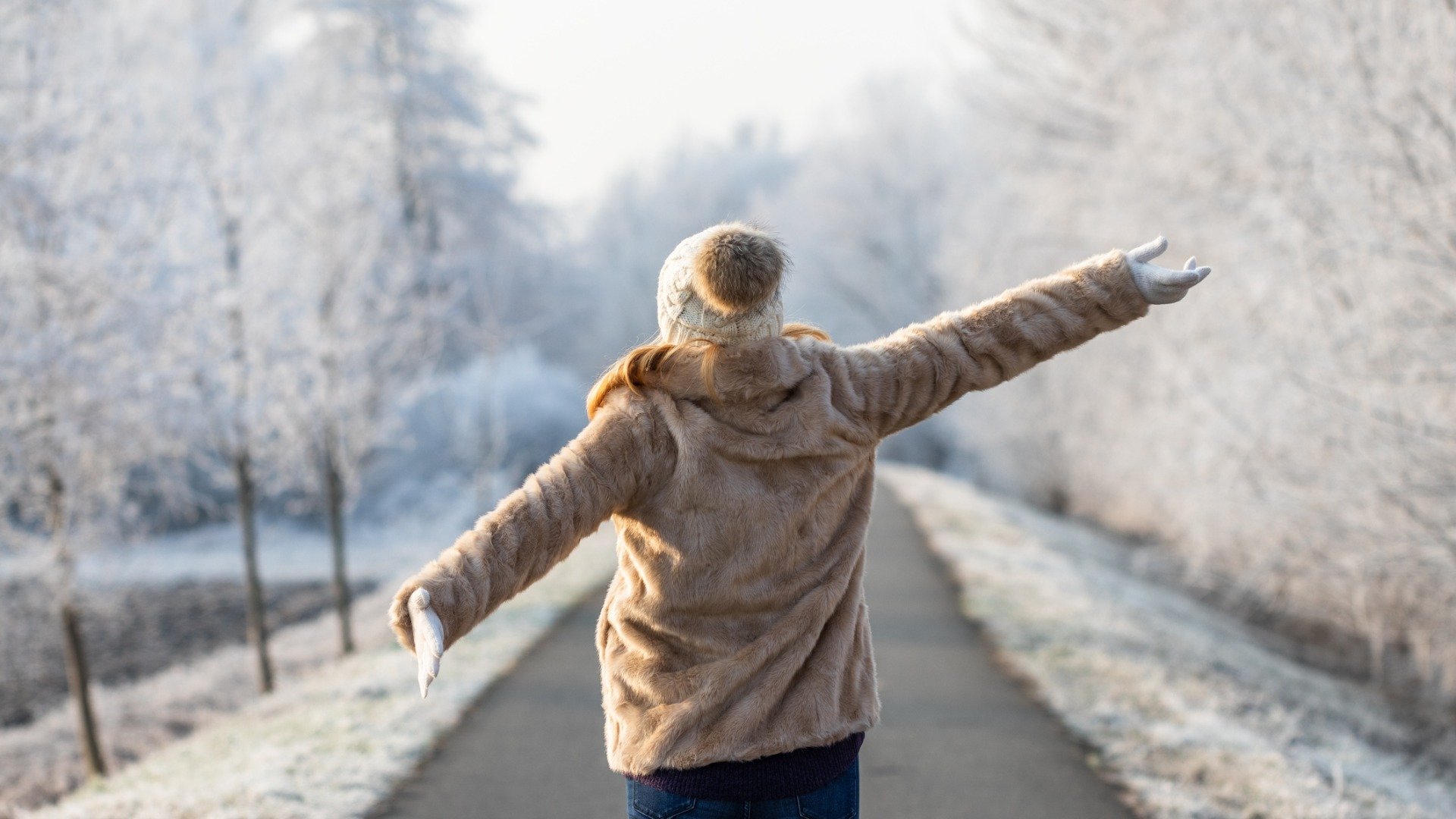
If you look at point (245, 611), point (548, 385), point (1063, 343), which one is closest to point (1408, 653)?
point (1063, 343)

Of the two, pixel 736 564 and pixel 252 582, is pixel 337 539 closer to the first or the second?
pixel 252 582

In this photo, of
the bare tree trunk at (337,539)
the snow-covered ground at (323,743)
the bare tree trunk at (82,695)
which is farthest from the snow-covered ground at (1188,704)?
the bare tree trunk at (82,695)

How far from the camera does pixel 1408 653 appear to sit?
10047mm

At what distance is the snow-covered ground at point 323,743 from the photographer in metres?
4.55

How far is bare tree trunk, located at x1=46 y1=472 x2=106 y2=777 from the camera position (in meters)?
7.22

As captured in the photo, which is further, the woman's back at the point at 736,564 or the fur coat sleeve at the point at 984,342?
the fur coat sleeve at the point at 984,342

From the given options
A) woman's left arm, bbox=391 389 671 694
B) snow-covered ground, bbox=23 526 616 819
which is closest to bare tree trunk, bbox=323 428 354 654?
snow-covered ground, bbox=23 526 616 819

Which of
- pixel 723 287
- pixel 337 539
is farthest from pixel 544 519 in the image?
pixel 337 539

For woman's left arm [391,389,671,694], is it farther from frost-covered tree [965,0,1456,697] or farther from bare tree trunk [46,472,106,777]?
bare tree trunk [46,472,106,777]

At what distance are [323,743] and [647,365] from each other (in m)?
4.03

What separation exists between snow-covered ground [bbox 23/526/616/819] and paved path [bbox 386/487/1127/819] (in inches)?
7.2

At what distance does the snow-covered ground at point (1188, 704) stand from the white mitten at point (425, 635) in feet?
11.3

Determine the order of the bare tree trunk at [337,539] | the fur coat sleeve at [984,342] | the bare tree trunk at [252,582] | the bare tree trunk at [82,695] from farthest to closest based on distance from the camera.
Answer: the bare tree trunk at [337,539], the bare tree trunk at [252,582], the bare tree trunk at [82,695], the fur coat sleeve at [984,342]

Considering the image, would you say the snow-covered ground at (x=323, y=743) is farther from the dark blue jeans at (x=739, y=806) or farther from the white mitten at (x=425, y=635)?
the white mitten at (x=425, y=635)
